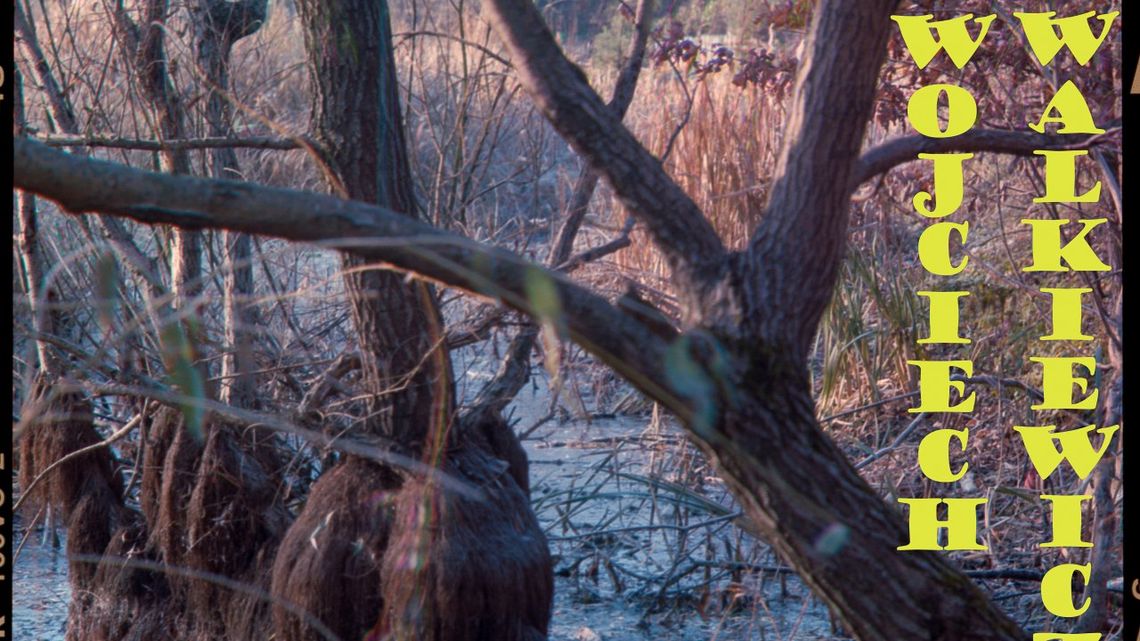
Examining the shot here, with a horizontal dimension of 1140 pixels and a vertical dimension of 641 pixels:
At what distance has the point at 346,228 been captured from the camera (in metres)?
1.69

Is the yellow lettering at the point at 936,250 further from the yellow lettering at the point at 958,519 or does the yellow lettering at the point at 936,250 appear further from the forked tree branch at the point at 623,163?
the forked tree branch at the point at 623,163

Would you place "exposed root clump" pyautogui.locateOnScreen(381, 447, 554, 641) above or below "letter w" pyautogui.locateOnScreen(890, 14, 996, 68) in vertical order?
below

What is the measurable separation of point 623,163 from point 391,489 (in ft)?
3.60

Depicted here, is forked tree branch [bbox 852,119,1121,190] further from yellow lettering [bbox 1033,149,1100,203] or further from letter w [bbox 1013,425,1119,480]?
letter w [bbox 1013,425,1119,480]

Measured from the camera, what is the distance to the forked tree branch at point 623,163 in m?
2.00

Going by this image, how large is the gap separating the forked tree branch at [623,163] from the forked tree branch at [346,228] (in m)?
0.20

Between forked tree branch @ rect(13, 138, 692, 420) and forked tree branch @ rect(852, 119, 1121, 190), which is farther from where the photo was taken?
forked tree branch @ rect(852, 119, 1121, 190)

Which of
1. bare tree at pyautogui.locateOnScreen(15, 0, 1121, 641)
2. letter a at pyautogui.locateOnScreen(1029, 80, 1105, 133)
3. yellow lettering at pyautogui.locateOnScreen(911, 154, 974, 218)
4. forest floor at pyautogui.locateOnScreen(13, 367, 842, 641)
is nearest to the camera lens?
bare tree at pyautogui.locateOnScreen(15, 0, 1121, 641)

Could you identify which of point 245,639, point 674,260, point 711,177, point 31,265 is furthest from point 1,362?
point 711,177

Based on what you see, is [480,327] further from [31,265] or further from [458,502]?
[31,265]

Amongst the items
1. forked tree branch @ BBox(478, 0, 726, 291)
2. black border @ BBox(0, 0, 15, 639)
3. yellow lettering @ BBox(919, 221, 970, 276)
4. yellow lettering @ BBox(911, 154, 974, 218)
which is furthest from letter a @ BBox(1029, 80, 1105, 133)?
black border @ BBox(0, 0, 15, 639)

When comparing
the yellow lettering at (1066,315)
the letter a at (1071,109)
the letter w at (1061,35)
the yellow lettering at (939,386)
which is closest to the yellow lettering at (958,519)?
the yellow lettering at (939,386)

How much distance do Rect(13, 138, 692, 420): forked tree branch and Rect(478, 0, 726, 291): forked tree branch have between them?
0.20m

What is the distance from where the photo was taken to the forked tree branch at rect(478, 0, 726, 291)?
2.00m
